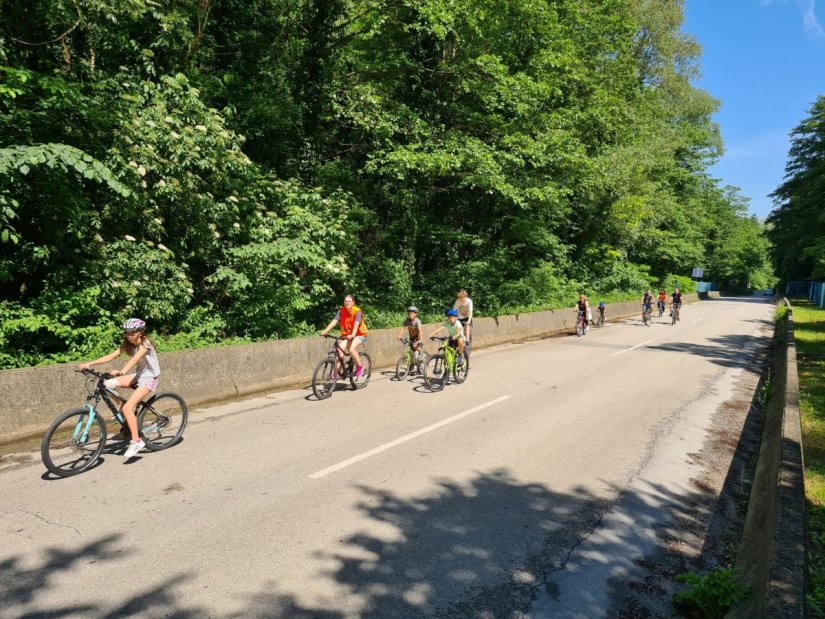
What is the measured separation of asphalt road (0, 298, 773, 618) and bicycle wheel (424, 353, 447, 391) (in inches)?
56.0

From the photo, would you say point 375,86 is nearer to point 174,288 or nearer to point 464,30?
point 464,30

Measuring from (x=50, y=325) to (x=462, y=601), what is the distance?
825 cm

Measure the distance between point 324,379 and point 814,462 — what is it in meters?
7.27

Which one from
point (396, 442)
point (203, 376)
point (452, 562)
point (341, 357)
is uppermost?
point (341, 357)

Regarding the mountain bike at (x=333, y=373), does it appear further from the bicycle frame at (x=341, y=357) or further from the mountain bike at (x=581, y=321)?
the mountain bike at (x=581, y=321)

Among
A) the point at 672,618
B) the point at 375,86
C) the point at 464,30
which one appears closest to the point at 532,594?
the point at 672,618

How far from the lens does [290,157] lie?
53.9 feet

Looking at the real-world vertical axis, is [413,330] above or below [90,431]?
above

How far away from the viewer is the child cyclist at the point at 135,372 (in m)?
5.76

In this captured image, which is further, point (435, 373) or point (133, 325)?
point (435, 373)

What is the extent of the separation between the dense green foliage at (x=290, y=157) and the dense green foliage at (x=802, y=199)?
21.3 meters

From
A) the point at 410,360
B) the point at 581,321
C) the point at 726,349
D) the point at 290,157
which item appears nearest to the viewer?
the point at 410,360

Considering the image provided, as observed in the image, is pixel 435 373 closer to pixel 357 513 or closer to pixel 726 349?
pixel 357 513

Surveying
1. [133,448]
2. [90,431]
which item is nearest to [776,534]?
[133,448]
